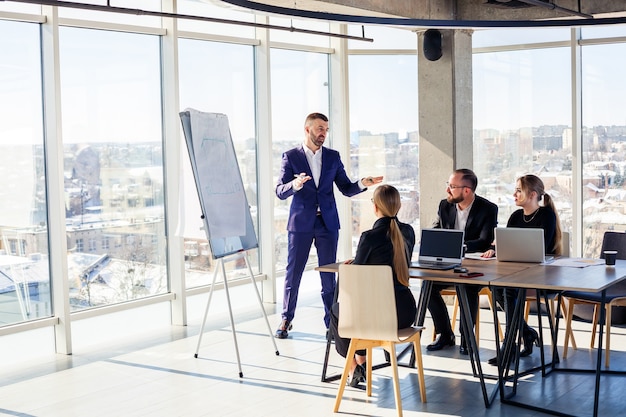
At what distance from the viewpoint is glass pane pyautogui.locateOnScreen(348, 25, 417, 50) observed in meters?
10.5

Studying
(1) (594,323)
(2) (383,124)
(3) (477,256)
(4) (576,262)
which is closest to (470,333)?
(3) (477,256)

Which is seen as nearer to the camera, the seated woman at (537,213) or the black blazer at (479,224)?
the seated woman at (537,213)

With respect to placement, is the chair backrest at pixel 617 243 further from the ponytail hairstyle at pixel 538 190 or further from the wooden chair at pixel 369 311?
the wooden chair at pixel 369 311

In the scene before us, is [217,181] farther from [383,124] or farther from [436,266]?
[383,124]

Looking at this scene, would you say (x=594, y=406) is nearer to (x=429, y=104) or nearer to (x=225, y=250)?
(x=225, y=250)

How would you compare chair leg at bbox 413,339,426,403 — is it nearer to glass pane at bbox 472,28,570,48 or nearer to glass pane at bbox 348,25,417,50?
glass pane at bbox 472,28,570,48

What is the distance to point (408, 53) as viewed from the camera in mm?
10562

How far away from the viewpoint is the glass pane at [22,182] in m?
7.16

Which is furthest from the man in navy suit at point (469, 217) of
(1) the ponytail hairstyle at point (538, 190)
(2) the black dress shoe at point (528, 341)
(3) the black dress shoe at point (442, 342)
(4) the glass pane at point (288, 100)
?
(4) the glass pane at point (288, 100)

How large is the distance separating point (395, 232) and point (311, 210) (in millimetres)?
2164

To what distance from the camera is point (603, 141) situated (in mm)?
9859

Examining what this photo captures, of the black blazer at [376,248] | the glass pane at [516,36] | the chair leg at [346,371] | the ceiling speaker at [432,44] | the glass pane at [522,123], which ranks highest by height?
the glass pane at [516,36]

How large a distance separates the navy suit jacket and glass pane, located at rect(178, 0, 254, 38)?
182 centimetres

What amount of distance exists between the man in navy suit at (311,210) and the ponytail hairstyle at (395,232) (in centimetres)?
197
